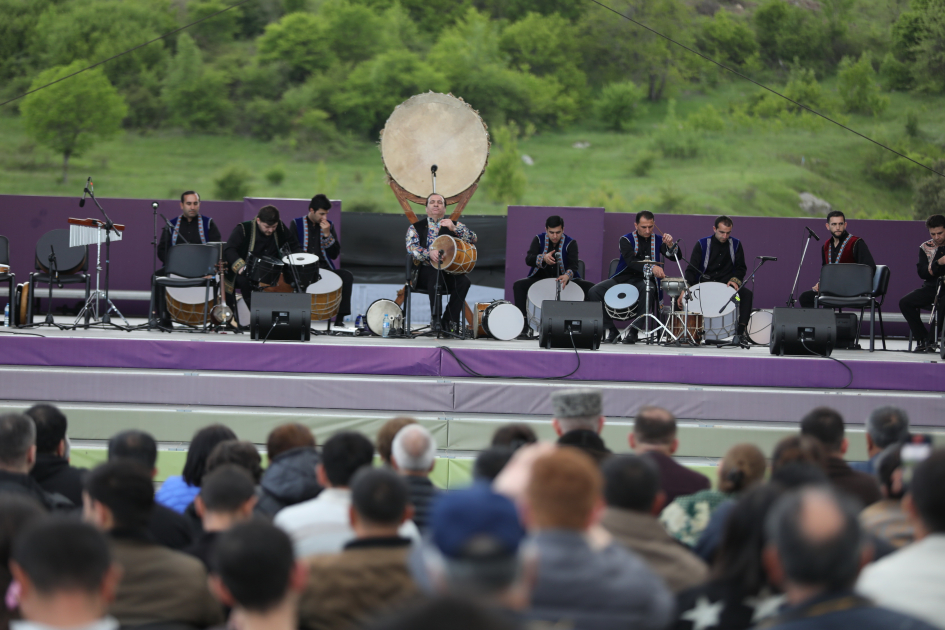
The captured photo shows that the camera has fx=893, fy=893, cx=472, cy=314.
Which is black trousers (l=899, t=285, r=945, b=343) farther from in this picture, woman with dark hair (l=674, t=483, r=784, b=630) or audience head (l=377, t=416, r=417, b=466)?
woman with dark hair (l=674, t=483, r=784, b=630)

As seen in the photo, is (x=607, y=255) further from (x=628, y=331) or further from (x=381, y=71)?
(x=381, y=71)

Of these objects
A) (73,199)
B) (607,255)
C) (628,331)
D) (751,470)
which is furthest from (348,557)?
(73,199)

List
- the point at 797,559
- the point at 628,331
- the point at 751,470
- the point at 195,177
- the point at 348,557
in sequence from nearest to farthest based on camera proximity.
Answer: the point at 797,559, the point at 348,557, the point at 751,470, the point at 628,331, the point at 195,177

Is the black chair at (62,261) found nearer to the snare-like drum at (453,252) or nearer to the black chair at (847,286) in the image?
the snare-like drum at (453,252)

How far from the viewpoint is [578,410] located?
143 inches

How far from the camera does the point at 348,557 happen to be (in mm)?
2145

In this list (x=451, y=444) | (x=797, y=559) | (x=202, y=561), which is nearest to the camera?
(x=797, y=559)

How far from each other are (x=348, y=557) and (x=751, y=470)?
52.9 inches

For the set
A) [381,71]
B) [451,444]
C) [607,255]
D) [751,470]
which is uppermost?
[381,71]

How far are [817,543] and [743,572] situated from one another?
0.45 m

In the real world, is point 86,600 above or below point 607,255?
below

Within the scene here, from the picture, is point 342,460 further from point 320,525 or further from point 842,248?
point 842,248

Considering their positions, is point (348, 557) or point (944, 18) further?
point (944, 18)

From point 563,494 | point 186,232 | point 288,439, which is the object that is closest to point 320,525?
point 288,439
